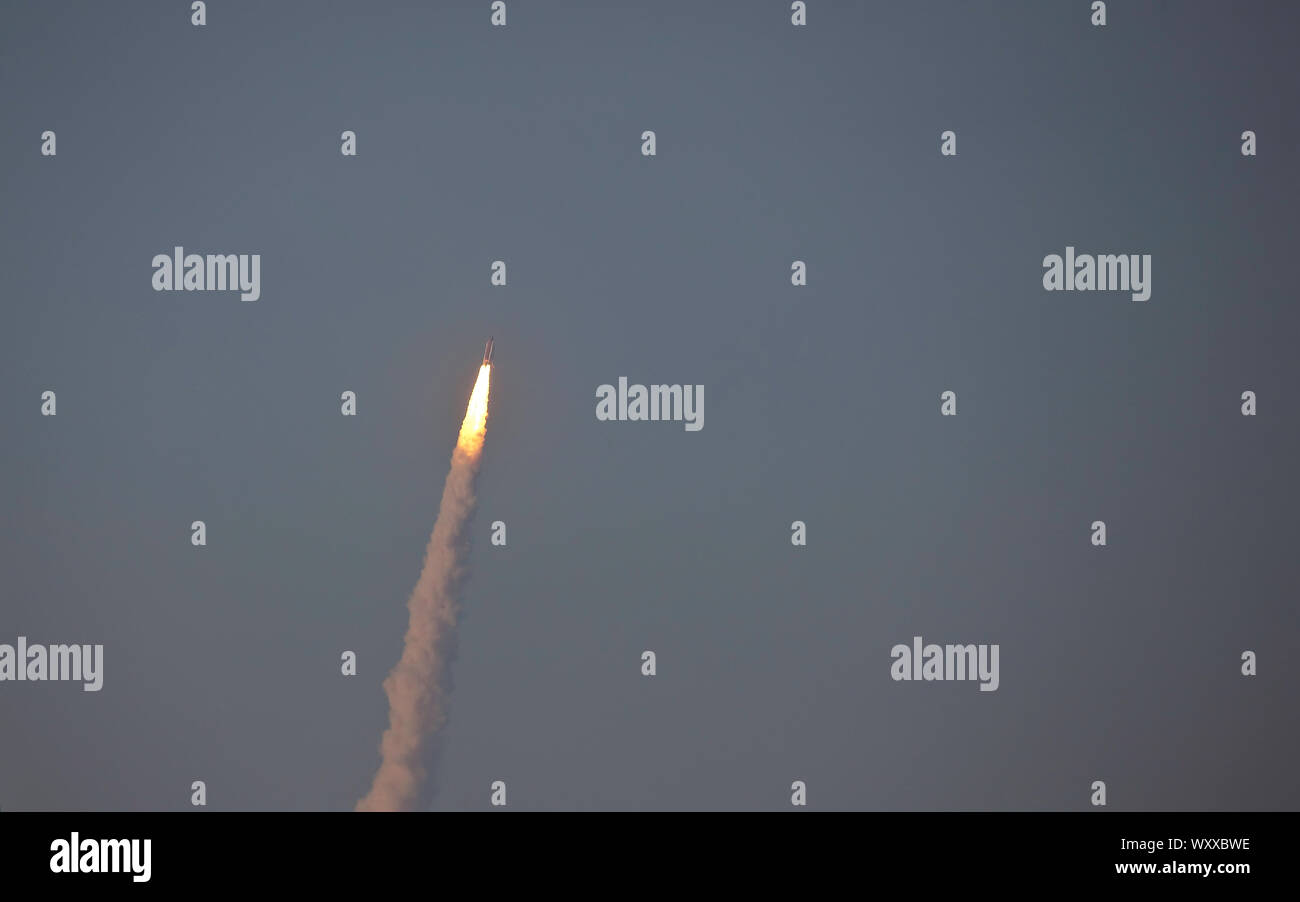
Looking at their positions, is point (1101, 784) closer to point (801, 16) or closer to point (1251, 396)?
point (1251, 396)

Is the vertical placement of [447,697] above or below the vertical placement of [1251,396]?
below

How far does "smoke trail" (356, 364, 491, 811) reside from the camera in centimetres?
4547

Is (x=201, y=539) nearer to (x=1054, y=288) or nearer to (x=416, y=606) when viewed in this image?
(x=416, y=606)

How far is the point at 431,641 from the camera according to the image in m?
45.8

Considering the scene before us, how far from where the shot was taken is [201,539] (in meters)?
53.3

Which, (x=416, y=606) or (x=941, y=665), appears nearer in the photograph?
(x=416, y=606)

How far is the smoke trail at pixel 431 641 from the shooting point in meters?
45.5

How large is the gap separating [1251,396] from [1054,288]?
8.39 m
